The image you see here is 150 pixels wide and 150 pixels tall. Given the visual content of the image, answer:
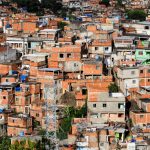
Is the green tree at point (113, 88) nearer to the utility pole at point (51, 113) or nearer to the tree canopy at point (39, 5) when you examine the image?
the utility pole at point (51, 113)

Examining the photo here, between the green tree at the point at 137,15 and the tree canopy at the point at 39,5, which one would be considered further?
the tree canopy at the point at 39,5

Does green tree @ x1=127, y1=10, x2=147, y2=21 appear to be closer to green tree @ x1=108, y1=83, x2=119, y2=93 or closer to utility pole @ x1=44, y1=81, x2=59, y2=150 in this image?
green tree @ x1=108, y1=83, x2=119, y2=93

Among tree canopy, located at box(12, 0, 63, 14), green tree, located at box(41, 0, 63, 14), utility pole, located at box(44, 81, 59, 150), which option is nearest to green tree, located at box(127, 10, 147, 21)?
tree canopy, located at box(12, 0, 63, 14)

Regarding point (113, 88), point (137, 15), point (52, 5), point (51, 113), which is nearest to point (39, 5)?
point (52, 5)

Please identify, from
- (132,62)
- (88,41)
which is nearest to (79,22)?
(88,41)

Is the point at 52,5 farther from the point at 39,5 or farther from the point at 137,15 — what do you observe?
the point at 137,15

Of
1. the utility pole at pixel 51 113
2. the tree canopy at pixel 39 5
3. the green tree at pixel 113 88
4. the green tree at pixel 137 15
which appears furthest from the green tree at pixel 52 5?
the utility pole at pixel 51 113

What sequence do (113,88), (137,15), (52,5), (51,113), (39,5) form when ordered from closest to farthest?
1. (51,113)
2. (113,88)
3. (137,15)
4. (39,5)
5. (52,5)

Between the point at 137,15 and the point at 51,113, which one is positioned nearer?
the point at 51,113

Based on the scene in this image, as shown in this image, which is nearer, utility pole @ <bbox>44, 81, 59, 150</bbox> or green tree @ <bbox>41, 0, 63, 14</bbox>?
utility pole @ <bbox>44, 81, 59, 150</bbox>
